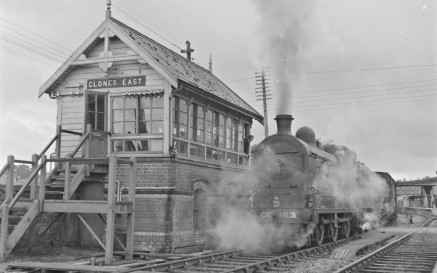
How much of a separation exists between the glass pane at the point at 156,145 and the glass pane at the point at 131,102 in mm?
1199

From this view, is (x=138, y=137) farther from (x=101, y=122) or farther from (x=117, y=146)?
(x=101, y=122)

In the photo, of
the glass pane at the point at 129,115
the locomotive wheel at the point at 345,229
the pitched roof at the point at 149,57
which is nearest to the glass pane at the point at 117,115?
the glass pane at the point at 129,115

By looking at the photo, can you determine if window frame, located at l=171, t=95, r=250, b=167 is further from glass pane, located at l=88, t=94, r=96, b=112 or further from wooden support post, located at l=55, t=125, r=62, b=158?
wooden support post, located at l=55, t=125, r=62, b=158

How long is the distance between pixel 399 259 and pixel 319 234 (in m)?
3.26

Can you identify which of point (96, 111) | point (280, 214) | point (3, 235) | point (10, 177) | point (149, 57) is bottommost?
point (3, 235)

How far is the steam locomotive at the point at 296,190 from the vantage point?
13.6 metres

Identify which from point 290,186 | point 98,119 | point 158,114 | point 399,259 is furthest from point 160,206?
point 399,259

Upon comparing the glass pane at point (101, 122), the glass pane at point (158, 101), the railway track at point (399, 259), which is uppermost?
the glass pane at point (158, 101)

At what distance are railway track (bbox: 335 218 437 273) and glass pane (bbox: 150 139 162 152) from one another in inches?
240

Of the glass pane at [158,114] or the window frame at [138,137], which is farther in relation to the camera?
the glass pane at [158,114]

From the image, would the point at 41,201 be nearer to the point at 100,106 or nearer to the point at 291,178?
the point at 100,106

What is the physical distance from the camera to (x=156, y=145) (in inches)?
530

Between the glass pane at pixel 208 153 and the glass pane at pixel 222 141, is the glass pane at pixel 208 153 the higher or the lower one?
the lower one

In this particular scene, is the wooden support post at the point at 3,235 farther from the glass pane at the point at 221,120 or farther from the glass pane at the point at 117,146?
the glass pane at the point at 221,120
